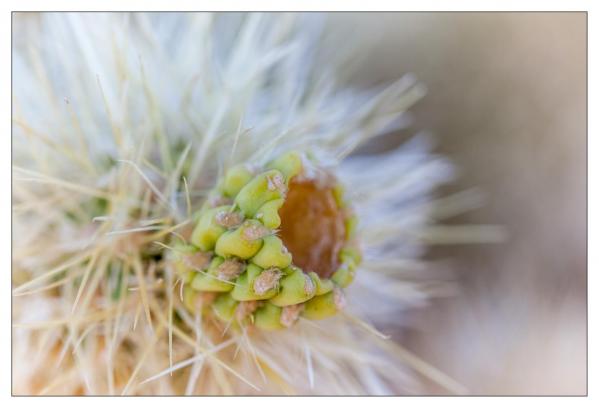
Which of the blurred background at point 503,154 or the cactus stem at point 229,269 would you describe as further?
the blurred background at point 503,154

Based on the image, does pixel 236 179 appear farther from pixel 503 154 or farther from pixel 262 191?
pixel 503 154

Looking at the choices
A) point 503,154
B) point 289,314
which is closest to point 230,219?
point 289,314

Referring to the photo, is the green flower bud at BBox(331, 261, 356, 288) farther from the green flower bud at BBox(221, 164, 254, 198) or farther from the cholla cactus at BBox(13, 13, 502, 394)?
the green flower bud at BBox(221, 164, 254, 198)

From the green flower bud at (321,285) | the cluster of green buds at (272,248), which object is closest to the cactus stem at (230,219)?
the cluster of green buds at (272,248)

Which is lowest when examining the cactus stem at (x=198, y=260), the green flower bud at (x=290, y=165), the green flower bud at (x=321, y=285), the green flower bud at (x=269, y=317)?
the green flower bud at (x=269, y=317)

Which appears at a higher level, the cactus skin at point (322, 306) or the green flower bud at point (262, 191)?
the green flower bud at point (262, 191)

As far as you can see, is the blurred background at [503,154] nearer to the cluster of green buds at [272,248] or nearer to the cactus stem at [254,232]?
the cluster of green buds at [272,248]

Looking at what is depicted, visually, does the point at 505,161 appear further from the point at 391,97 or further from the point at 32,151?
the point at 32,151
